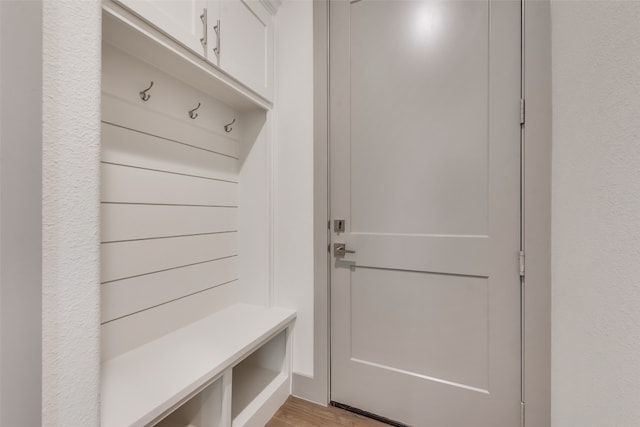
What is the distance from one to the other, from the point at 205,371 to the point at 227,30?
4.97 feet

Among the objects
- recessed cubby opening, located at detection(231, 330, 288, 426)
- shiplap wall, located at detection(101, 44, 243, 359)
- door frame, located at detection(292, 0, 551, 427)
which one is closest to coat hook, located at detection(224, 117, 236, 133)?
shiplap wall, located at detection(101, 44, 243, 359)

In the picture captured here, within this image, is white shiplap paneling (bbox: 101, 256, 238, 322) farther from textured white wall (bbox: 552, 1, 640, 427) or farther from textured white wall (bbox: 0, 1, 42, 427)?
textured white wall (bbox: 552, 1, 640, 427)

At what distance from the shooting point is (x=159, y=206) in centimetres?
134

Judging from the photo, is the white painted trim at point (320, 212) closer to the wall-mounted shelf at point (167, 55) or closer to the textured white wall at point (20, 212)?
the wall-mounted shelf at point (167, 55)

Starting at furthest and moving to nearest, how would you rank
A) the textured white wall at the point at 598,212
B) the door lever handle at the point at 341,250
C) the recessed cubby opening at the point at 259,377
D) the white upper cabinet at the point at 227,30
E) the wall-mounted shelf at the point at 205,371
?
1. the door lever handle at the point at 341,250
2. the recessed cubby opening at the point at 259,377
3. the white upper cabinet at the point at 227,30
4. the wall-mounted shelf at the point at 205,371
5. the textured white wall at the point at 598,212

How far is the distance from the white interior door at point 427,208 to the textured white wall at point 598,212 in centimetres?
44

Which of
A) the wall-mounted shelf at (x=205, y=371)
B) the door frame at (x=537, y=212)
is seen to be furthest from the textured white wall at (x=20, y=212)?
the door frame at (x=537, y=212)

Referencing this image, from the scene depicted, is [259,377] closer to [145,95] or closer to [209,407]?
[209,407]

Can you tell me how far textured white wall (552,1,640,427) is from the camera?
0.48 metres

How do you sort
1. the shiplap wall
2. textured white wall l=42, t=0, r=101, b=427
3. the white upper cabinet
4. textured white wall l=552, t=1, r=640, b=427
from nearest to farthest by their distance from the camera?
textured white wall l=552, t=1, r=640, b=427, textured white wall l=42, t=0, r=101, b=427, the white upper cabinet, the shiplap wall

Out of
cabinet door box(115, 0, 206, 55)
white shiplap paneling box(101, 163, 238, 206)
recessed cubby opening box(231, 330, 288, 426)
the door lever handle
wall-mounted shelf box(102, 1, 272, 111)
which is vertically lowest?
recessed cubby opening box(231, 330, 288, 426)

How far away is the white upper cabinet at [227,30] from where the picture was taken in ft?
3.41

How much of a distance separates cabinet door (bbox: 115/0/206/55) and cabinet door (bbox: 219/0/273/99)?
14 cm

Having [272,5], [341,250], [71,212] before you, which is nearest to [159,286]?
[71,212]
